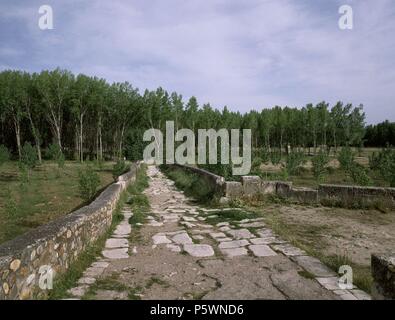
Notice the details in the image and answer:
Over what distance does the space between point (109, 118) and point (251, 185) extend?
117 ft

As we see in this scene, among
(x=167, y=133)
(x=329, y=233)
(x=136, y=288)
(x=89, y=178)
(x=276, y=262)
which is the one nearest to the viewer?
(x=136, y=288)

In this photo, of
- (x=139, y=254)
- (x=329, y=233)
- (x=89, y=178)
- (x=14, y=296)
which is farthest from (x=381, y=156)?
(x=14, y=296)

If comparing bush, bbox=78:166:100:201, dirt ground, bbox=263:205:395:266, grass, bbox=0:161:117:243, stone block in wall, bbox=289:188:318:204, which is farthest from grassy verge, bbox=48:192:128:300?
stone block in wall, bbox=289:188:318:204

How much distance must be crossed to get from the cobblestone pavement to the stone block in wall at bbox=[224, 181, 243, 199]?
2419 mm

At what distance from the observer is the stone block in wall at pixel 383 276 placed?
3.29 meters

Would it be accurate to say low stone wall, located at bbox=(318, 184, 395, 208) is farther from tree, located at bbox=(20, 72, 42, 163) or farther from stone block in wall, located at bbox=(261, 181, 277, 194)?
tree, located at bbox=(20, 72, 42, 163)

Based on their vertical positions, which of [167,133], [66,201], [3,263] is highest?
[167,133]

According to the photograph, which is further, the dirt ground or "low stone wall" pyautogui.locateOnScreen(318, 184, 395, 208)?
"low stone wall" pyautogui.locateOnScreen(318, 184, 395, 208)

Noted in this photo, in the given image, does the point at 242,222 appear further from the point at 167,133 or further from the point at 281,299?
the point at 167,133

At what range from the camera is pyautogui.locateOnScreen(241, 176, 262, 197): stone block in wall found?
32.8 feet

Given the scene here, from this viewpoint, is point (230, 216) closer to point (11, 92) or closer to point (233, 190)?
point (233, 190)

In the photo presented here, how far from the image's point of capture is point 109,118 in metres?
42.6

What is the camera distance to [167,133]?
152 ft
